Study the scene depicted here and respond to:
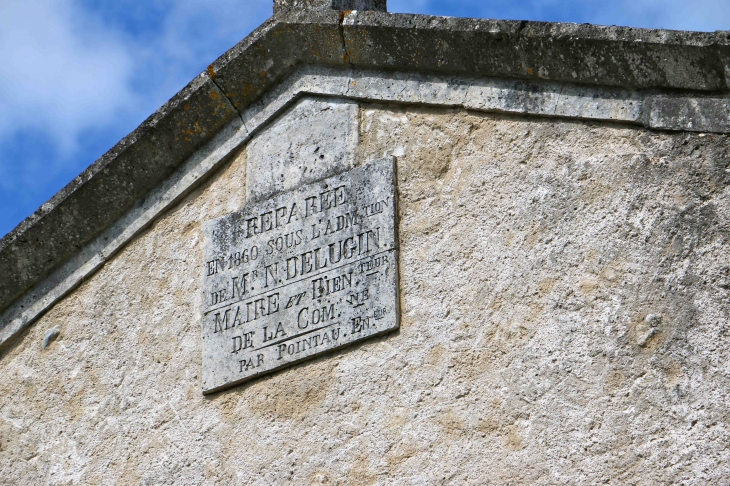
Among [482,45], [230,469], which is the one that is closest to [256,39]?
[482,45]

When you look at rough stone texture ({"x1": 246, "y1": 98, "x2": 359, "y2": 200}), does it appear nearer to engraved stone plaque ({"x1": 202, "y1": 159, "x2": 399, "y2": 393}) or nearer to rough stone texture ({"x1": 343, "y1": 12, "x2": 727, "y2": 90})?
engraved stone plaque ({"x1": 202, "y1": 159, "x2": 399, "y2": 393})

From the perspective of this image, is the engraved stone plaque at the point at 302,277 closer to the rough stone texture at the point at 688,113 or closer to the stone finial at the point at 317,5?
the stone finial at the point at 317,5

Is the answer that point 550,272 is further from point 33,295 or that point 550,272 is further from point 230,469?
point 33,295

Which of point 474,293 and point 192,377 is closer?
point 474,293

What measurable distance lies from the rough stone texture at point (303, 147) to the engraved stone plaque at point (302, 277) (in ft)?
0.27

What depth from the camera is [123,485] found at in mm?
6238

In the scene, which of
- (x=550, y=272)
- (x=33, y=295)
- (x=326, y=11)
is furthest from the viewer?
(x=33, y=295)

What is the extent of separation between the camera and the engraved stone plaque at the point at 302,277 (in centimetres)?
598

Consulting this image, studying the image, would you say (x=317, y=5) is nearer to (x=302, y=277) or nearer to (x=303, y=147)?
(x=303, y=147)

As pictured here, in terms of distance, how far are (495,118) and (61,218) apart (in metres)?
2.14

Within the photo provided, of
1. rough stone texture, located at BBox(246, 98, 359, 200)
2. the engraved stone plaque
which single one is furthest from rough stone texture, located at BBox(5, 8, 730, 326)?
the engraved stone plaque

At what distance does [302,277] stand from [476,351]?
0.89 meters

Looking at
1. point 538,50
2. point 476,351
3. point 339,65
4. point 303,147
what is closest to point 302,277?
point 303,147

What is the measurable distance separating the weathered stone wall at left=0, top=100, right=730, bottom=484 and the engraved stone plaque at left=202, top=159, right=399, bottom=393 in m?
0.08
